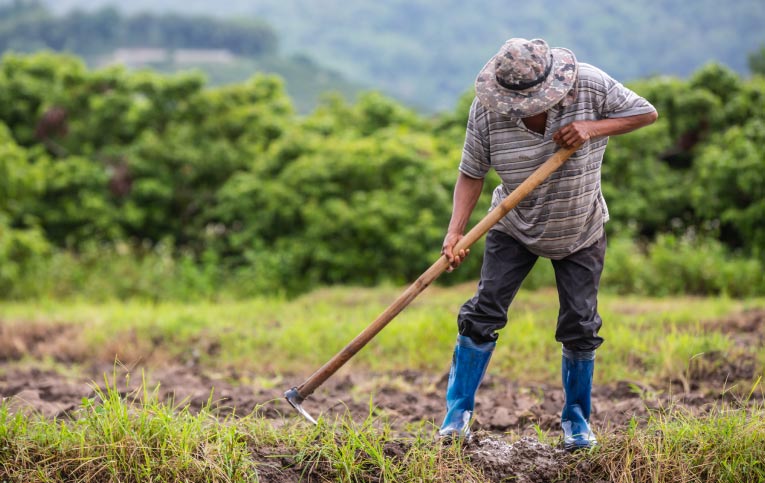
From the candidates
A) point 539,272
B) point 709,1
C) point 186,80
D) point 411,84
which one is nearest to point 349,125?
point 186,80

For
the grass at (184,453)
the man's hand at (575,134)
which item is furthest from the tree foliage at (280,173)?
the grass at (184,453)

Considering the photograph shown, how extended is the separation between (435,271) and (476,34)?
9719 cm

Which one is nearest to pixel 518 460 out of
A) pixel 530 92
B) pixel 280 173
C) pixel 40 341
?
pixel 530 92

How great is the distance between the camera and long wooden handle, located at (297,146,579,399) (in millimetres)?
3510

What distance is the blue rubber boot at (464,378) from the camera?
3.94 m

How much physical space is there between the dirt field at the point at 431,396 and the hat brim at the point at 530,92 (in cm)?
154

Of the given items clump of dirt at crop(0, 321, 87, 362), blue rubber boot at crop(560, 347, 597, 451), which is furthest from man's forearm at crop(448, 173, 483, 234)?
clump of dirt at crop(0, 321, 87, 362)

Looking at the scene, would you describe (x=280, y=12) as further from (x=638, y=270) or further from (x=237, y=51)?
(x=638, y=270)

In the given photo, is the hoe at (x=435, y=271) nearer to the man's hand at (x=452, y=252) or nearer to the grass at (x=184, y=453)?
the man's hand at (x=452, y=252)

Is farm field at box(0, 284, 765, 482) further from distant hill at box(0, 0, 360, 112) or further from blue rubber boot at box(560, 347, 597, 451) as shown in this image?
distant hill at box(0, 0, 360, 112)

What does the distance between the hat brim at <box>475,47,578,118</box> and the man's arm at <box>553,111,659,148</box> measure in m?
0.13

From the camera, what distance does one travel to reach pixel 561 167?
3.62 metres

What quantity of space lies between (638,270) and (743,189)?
178cm

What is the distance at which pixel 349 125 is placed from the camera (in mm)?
14219
